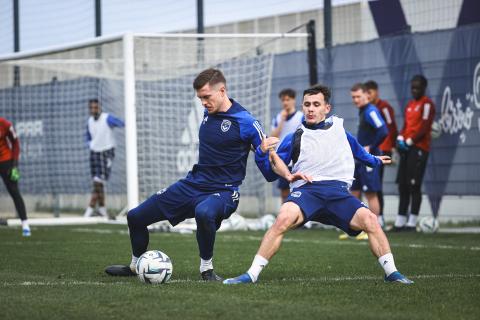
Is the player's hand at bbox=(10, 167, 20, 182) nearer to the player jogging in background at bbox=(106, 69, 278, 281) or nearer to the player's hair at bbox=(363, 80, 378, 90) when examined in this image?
the player's hair at bbox=(363, 80, 378, 90)

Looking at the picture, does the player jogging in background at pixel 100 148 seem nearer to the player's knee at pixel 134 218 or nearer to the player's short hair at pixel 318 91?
the player's knee at pixel 134 218

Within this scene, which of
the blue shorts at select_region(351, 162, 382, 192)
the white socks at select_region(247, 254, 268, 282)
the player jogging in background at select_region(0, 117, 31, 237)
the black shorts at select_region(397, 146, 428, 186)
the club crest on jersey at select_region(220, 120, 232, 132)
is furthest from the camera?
the black shorts at select_region(397, 146, 428, 186)

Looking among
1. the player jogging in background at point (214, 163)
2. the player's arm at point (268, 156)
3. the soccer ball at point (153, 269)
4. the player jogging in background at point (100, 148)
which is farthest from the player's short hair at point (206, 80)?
the player jogging in background at point (100, 148)

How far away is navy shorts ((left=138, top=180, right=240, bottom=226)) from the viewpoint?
8812 mm

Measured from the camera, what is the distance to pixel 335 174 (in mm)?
8539

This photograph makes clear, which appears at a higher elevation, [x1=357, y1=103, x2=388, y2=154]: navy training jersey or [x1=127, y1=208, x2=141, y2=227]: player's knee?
[x1=357, y1=103, x2=388, y2=154]: navy training jersey

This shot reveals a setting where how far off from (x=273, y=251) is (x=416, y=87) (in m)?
7.55

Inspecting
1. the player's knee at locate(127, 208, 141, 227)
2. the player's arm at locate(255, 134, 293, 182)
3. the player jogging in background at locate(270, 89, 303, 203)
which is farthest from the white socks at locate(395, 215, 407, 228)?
the player's knee at locate(127, 208, 141, 227)

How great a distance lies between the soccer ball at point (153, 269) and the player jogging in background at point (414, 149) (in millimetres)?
7673

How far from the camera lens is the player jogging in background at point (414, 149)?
49.5 feet

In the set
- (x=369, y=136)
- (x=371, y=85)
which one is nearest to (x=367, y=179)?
(x=369, y=136)

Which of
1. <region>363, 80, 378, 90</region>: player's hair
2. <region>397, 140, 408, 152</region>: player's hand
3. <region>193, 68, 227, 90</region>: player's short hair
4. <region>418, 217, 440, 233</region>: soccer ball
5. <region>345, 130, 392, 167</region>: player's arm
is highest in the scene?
<region>363, 80, 378, 90</region>: player's hair

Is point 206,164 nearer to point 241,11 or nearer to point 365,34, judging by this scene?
point 365,34

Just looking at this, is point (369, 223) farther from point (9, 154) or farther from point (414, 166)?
point (9, 154)
